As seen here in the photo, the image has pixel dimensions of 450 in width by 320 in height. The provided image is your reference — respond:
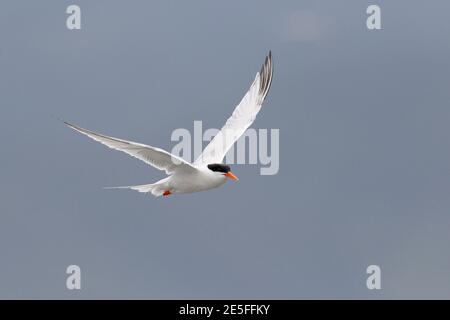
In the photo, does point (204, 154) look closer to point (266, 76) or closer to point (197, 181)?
point (197, 181)

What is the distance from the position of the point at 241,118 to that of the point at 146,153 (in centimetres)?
413

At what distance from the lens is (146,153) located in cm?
1520

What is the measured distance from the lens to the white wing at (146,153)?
1394 cm

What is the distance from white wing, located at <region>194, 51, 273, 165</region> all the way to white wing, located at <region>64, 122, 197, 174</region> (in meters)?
2.11

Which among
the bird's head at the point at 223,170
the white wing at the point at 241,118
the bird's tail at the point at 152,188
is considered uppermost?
the white wing at the point at 241,118

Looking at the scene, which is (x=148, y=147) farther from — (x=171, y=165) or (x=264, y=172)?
(x=264, y=172)

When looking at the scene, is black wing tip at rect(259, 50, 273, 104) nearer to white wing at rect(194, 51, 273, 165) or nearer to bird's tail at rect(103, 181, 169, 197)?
white wing at rect(194, 51, 273, 165)

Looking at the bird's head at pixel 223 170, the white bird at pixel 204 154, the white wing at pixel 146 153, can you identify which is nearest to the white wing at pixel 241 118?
the white bird at pixel 204 154

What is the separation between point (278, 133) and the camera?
1664 centimetres

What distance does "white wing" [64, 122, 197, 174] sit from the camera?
45.7ft

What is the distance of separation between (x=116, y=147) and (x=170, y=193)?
214 centimetres

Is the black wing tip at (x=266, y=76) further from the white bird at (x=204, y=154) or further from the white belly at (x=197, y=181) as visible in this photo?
the white belly at (x=197, y=181)

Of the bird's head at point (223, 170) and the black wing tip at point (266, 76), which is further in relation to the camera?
the black wing tip at point (266, 76)

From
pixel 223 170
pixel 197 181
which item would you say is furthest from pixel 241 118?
pixel 197 181
